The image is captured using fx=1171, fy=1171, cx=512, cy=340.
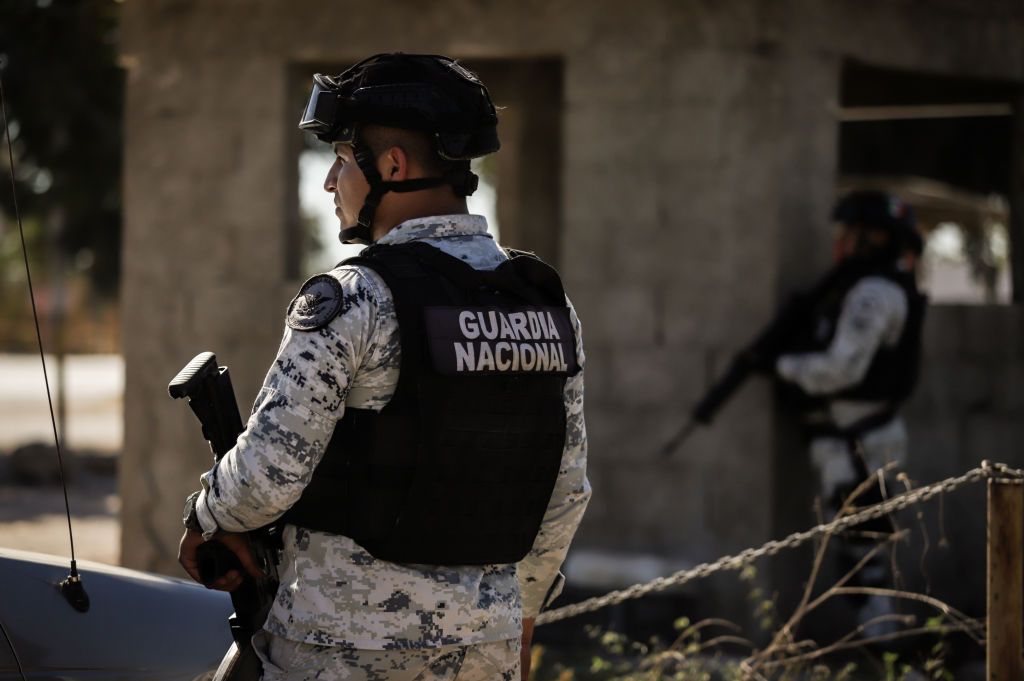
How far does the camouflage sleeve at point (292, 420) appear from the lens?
71.7 inches

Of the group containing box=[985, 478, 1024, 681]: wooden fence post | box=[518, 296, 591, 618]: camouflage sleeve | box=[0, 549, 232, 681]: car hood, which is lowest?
box=[985, 478, 1024, 681]: wooden fence post

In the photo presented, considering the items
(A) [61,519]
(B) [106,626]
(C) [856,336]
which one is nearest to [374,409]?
(B) [106,626]

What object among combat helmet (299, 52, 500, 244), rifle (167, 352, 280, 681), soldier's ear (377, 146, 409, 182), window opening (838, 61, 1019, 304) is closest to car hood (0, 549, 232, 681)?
rifle (167, 352, 280, 681)

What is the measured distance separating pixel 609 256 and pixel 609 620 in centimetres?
163

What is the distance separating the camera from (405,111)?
79.3 inches

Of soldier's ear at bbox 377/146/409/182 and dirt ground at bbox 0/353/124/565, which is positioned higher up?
soldier's ear at bbox 377/146/409/182

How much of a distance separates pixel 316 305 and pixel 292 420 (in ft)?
0.61

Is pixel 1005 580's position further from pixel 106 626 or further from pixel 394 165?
pixel 106 626

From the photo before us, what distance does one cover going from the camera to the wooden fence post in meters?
3.14

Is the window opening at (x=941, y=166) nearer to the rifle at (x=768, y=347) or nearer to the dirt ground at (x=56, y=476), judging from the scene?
the rifle at (x=768, y=347)

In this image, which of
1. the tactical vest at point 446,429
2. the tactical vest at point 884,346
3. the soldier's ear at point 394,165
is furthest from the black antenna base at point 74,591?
the tactical vest at point 884,346

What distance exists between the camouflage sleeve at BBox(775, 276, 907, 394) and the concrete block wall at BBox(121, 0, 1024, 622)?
15.5 inches

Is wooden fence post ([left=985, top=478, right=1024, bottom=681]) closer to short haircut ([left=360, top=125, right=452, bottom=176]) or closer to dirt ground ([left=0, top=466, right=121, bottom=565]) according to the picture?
short haircut ([left=360, top=125, right=452, bottom=176])

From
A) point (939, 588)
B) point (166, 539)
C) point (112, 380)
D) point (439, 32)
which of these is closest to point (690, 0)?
point (439, 32)
